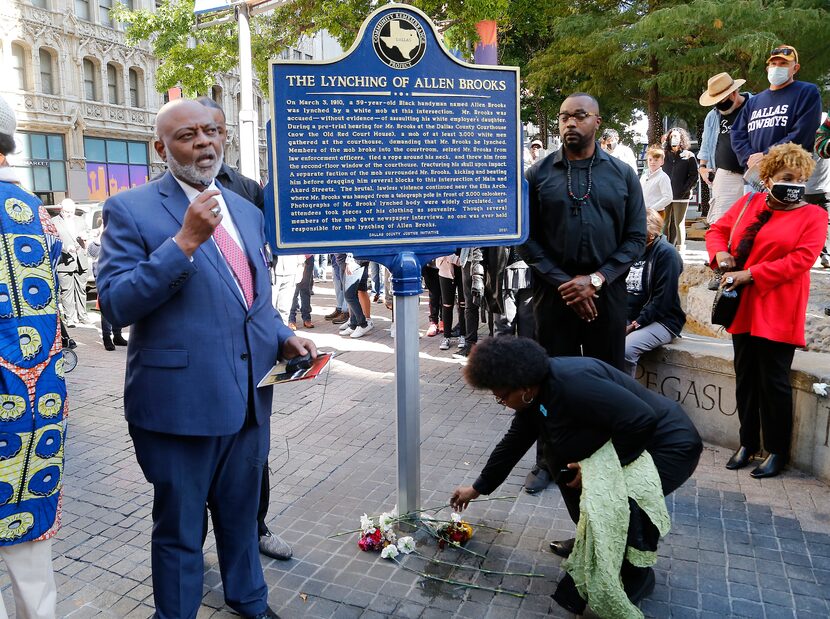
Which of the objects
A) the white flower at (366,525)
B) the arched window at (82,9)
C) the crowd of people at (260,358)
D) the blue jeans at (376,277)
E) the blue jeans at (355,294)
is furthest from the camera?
the arched window at (82,9)

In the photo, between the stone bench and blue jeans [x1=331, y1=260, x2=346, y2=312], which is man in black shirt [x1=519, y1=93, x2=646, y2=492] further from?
blue jeans [x1=331, y1=260, x2=346, y2=312]

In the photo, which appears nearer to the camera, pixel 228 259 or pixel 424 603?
pixel 228 259

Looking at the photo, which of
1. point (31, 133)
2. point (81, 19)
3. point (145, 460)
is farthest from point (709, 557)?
point (81, 19)

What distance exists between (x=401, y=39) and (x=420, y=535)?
8.99ft

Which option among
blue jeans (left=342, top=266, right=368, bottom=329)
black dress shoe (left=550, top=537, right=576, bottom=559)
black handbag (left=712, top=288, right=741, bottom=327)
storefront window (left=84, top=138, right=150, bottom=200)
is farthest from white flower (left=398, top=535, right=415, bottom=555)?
storefront window (left=84, top=138, right=150, bottom=200)

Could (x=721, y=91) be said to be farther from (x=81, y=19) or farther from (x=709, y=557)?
(x=81, y=19)

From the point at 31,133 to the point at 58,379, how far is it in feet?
108

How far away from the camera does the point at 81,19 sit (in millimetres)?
31922

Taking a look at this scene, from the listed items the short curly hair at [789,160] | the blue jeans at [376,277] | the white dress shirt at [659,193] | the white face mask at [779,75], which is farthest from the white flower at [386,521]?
the blue jeans at [376,277]

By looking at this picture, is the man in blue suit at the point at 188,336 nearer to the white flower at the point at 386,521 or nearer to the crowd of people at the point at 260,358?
the crowd of people at the point at 260,358

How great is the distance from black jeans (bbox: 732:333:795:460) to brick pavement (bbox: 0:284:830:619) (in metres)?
0.29

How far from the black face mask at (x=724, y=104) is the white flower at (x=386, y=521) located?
584 centimetres

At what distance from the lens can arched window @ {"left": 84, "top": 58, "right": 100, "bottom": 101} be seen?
3300 centimetres

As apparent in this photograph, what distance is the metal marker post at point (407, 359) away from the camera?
12.3 ft
